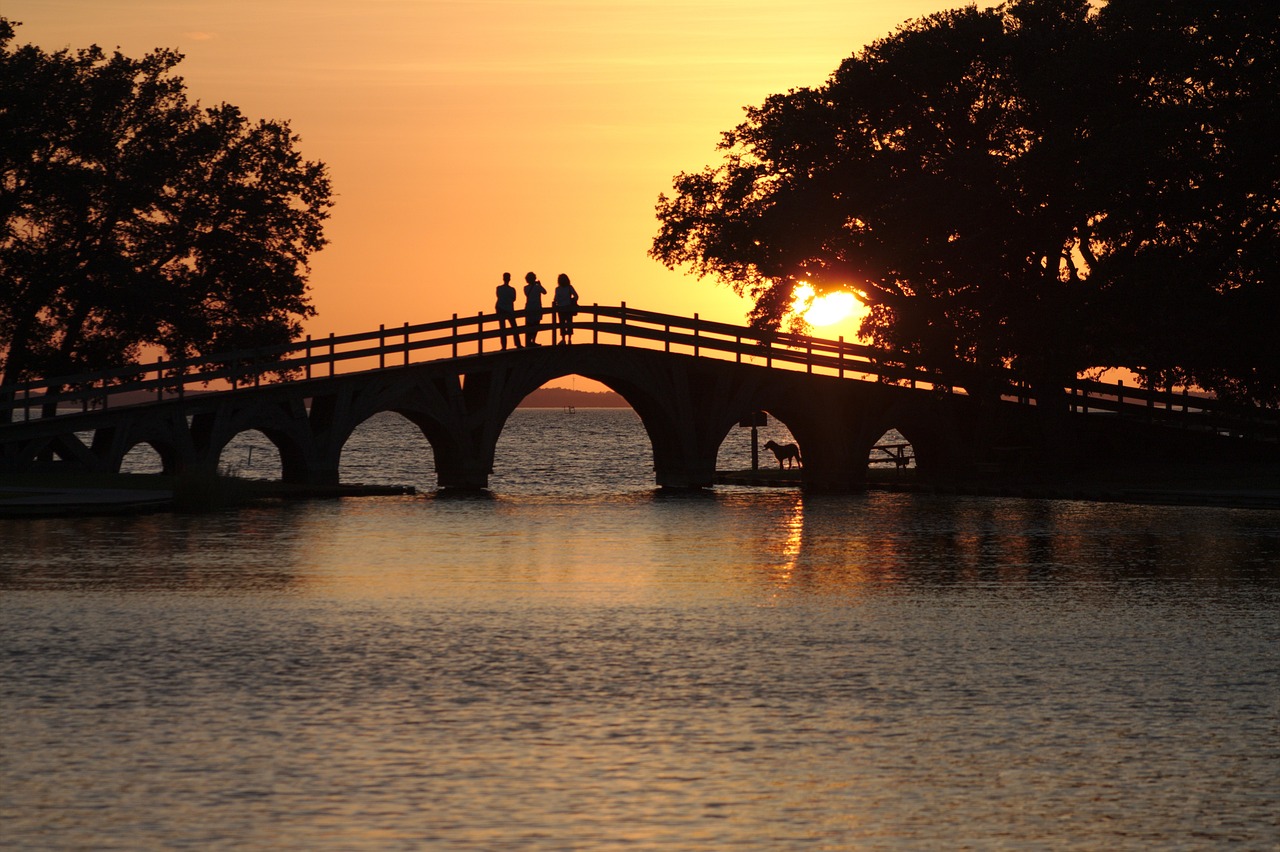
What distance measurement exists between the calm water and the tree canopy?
851 inches

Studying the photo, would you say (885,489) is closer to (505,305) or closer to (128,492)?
(505,305)

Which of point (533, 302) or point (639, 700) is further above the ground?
point (533, 302)

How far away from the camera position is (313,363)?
150 feet

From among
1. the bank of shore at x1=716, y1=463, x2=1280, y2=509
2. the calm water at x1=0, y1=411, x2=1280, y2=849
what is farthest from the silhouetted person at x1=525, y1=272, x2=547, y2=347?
the calm water at x1=0, y1=411, x2=1280, y2=849

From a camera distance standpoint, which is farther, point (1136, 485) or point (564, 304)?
point (564, 304)

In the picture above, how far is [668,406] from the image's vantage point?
52.1m

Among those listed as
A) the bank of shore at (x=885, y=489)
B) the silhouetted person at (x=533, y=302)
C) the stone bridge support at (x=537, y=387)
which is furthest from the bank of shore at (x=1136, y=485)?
the silhouetted person at (x=533, y=302)

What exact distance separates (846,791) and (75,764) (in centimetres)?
377

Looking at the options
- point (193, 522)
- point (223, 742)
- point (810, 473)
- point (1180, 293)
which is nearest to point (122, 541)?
point (193, 522)

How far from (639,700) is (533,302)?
3886 cm

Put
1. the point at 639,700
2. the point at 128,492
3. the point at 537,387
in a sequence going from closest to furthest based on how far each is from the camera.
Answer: the point at 639,700, the point at 128,492, the point at 537,387

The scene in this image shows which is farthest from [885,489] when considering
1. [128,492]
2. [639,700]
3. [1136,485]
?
[639,700]

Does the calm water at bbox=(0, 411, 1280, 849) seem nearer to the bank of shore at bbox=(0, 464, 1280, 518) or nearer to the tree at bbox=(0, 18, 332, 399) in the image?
the bank of shore at bbox=(0, 464, 1280, 518)

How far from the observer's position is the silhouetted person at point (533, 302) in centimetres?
4884
